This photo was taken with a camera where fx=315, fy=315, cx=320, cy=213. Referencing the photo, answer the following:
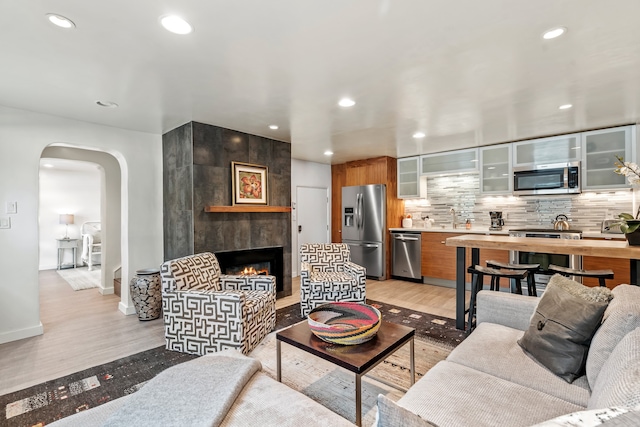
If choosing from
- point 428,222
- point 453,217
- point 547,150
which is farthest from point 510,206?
point 428,222

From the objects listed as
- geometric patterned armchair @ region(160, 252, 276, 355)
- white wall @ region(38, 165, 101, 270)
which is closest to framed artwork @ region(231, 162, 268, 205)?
geometric patterned armchair @ region(160, 252, 276, 355)

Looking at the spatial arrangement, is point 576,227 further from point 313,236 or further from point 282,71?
point 282,71

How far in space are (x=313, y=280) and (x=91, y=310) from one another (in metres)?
2.88

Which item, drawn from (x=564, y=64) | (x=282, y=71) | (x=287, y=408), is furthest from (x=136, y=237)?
(x=564, y=64)

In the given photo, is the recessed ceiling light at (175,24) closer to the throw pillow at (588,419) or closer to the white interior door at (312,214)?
the throw pillow at (588,419)

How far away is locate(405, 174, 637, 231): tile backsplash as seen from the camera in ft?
14.0

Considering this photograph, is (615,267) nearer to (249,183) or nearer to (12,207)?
(249,183)

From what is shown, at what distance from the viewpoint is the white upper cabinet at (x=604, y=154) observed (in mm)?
3789

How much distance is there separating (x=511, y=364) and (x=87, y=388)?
2710 millimetres

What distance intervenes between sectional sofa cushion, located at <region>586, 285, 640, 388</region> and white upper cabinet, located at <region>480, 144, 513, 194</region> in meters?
3.58

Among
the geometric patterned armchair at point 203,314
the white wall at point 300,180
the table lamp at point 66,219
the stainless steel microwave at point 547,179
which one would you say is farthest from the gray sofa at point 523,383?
the table lamp at point 66,219

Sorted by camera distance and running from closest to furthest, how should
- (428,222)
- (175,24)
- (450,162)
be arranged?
(175,24), (450,162), (428,222)

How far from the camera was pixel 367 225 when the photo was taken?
5.79 meters

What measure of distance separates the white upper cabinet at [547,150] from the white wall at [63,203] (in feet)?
27.0
